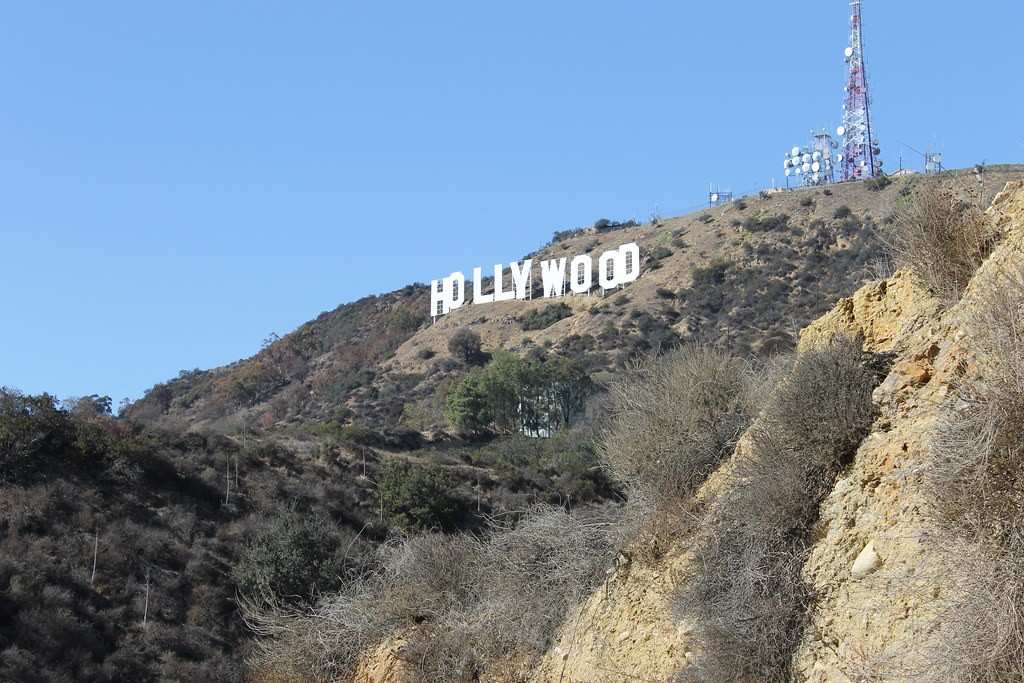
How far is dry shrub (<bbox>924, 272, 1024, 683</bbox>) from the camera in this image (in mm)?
8391

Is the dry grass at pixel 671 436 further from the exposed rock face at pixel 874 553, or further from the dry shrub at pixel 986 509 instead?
the dry shrub at pixel 986 509

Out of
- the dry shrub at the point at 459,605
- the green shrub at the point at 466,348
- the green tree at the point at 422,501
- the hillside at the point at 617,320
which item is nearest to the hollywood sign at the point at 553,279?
the hillside at the point at 617,320

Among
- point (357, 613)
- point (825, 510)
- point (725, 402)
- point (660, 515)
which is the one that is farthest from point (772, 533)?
point (357, 613)

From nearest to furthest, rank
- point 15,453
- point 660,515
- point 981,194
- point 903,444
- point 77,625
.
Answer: point 903,444 → point 981,194 → point 660,515 → point 77,625 → point 15,453

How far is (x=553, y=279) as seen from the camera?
297 feet

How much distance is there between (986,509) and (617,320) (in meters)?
70.2

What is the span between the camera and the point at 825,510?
476 inches

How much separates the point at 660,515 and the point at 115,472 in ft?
104

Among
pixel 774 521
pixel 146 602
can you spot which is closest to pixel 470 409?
pixel 146 602

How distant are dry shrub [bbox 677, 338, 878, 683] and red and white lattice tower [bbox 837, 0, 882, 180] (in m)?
72.2

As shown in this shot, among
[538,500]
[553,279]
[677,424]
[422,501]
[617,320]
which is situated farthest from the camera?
[553,279]

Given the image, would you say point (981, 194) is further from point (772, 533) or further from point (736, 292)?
point (736, 292)

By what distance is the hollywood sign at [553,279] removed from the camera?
86625 mm

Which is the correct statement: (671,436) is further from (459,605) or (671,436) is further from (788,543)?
(459,605)
